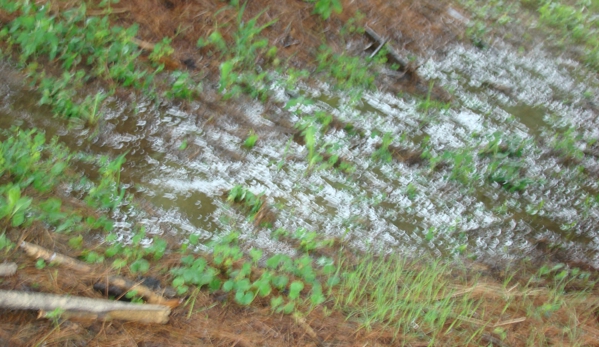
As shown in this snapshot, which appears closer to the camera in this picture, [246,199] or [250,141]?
[246,199]

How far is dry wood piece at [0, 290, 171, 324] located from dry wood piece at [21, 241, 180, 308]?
0.07m

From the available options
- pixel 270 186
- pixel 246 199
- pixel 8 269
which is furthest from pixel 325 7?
pixel 8 269

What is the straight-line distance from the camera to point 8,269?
2117 millimetres

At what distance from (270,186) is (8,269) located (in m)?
1.66

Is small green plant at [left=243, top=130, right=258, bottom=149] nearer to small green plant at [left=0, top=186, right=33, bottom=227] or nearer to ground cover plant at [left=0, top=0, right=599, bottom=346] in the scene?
ground cover plant at [left=0, top=0, right=599, bottom=346]

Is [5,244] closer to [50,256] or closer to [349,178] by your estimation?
[50,256]

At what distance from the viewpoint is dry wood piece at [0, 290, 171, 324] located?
1.97 m

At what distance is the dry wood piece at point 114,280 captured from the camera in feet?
7.54

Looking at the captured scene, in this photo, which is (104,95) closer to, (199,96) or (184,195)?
(199,96)

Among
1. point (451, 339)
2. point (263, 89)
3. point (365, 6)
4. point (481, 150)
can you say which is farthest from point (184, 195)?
point (365, 6)

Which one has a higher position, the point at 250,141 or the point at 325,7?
A: the point at 325,7

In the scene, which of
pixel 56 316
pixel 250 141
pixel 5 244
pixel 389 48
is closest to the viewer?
pixel 56 316

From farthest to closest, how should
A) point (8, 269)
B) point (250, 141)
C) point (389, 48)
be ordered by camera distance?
point (389, 48), point (250, 141), point (8, 269)

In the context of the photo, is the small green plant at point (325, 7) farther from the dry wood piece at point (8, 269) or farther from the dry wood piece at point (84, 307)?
the dry wood piece at point (8, 269)
